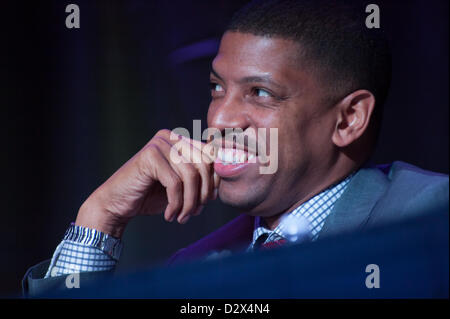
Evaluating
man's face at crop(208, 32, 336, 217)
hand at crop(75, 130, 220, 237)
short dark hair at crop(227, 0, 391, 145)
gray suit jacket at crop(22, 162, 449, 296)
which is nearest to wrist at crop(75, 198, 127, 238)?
hand at crop(75, 130, 220, 237)

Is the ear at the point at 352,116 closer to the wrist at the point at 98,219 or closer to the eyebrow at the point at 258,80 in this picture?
the eyebrow at the point at 258,80

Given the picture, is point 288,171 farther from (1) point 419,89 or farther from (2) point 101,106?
(2) point 101,106

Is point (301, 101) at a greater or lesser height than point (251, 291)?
greater

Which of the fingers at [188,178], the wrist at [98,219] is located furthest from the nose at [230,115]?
the wrist at [98,219]

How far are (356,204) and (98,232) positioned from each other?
774 mm

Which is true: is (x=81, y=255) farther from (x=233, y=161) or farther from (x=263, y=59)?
(x=263, y=59)

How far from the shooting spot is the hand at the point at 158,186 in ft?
5.07

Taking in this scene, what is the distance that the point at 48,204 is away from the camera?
→ 99.7 inches

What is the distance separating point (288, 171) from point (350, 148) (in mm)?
192

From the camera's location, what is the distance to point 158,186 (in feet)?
5.74

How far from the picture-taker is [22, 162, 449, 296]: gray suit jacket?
1216 millimetres

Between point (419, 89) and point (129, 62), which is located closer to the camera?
point (419, 89)
